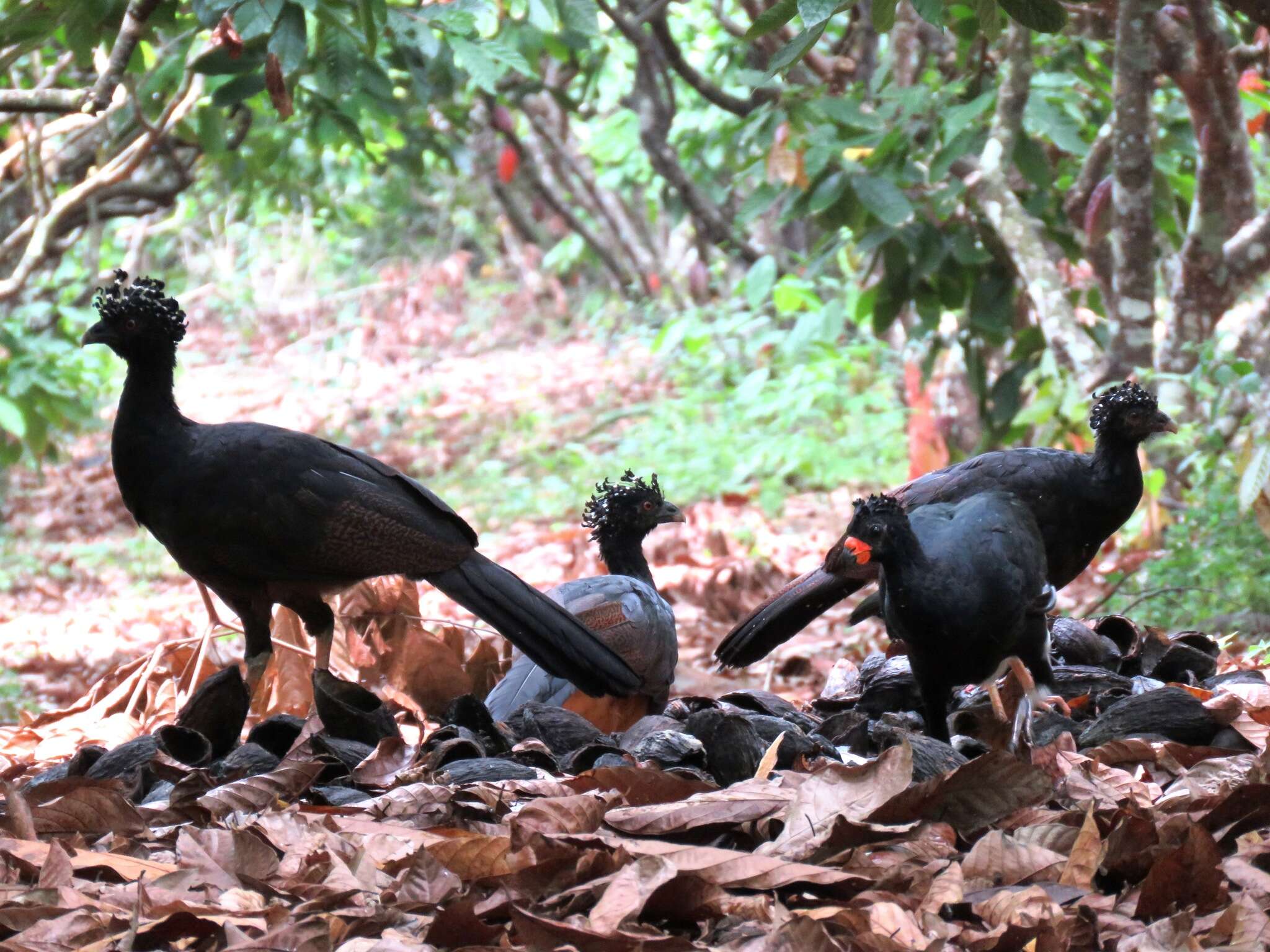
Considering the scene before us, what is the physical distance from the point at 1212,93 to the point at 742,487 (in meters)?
4.98

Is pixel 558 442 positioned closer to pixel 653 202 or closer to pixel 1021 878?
pixel 653 202

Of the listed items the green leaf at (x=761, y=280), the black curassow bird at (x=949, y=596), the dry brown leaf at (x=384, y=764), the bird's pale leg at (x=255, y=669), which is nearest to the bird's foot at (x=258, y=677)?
the bird's pale leg at (x=255, y=669)

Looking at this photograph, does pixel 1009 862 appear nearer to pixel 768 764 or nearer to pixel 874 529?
pixel 768 764

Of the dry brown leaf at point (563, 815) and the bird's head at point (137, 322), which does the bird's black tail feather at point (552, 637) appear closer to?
the bird's head at point (137, 322)

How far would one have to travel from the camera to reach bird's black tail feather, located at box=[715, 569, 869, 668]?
4016 mm

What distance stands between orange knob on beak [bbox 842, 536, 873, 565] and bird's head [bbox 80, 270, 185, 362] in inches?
92.0

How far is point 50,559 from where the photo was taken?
392 inches

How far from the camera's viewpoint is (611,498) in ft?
17.3

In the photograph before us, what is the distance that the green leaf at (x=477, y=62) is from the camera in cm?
453

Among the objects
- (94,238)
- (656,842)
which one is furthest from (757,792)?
(94,238)

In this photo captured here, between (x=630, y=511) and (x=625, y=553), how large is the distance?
0.53ft

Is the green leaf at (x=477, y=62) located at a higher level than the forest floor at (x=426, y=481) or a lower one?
higher

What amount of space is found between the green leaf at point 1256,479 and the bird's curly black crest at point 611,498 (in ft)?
6.53

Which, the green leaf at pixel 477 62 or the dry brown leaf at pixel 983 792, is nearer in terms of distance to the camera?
the dry brown leaf at pixel 983 792
